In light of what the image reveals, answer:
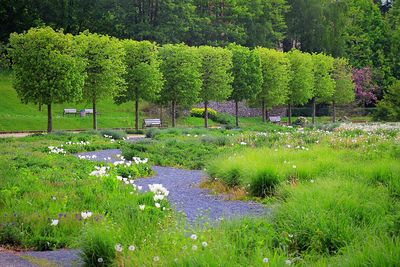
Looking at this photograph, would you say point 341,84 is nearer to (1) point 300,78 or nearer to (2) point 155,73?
(1) point 300,78

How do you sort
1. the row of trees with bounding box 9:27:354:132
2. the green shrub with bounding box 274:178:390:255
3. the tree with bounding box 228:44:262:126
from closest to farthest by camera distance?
the green shrub with bounding box 274:178:390:255
the row of trees with bounding box 9:27:354:132
the tree with bounding box 228:44:262:126

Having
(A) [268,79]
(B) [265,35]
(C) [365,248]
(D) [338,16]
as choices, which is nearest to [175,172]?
(C) [365,248]

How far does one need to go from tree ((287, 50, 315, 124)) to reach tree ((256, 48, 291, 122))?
1343mm

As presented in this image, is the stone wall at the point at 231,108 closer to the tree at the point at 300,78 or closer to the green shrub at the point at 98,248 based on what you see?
the tree at the point at 300,78

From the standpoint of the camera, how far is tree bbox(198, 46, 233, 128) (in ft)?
128

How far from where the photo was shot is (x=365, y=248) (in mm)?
5172

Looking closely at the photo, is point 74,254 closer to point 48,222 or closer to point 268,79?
point 48,222

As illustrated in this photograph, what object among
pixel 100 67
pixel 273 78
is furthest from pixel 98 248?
pixel 273 78

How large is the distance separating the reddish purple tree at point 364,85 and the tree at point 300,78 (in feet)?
44.4

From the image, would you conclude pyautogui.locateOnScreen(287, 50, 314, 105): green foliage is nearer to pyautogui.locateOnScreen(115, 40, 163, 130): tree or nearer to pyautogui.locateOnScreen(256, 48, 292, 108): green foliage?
pyautogui.locateOnScreen(256, 48, 292, 108): green foliage

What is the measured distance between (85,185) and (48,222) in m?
2.84

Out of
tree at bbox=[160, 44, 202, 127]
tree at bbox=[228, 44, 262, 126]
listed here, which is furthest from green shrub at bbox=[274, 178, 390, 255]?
tree at bbox=[228, 44, 262, 126]

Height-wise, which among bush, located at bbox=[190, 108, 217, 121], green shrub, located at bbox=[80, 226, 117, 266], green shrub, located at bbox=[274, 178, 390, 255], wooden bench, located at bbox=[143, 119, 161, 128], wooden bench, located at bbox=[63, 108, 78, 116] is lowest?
green shrub, located at bbox=[80, 226, 117, 266]

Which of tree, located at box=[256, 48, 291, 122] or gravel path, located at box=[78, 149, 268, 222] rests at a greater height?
tree, located at box=[256, 48, 291, 122]
